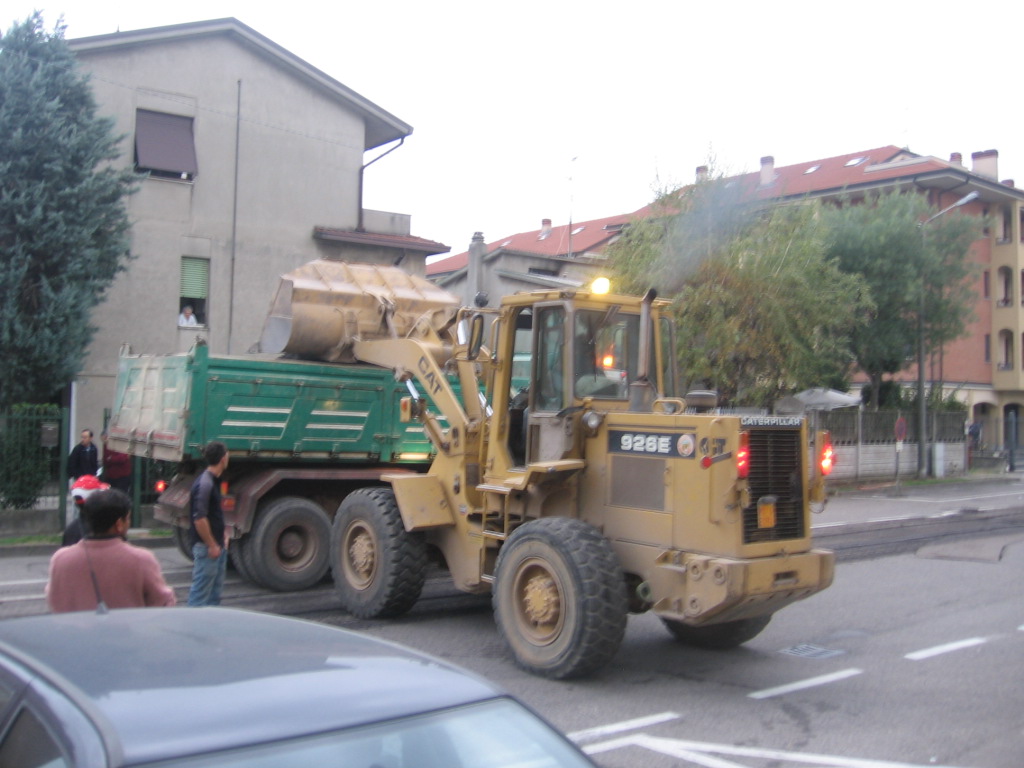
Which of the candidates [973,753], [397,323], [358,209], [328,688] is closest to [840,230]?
[358,209]

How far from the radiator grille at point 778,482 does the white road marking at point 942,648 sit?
72.8 inches

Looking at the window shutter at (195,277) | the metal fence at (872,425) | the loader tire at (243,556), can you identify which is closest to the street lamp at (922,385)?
A: the metal fence at (872,425)

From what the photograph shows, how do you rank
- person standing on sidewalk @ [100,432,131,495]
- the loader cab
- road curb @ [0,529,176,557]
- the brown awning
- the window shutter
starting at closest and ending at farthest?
the loader cab < road curb @ [0,529,176,557] < person standing on sidewalk @ [100,432,131,495] < the brown awning < the window shutter

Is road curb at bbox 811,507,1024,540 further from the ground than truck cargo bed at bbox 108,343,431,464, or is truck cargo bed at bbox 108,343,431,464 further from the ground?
truck cargo bed at bbox 108,343,431,464

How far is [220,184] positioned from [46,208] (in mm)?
5717

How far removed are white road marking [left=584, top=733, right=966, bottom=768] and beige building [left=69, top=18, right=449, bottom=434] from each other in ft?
55.3

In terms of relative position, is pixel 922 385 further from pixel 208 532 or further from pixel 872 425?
pixel 208 532

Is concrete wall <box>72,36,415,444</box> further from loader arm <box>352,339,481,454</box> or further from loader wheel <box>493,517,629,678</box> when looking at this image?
loader wheel <box>493,517,629,678</box>

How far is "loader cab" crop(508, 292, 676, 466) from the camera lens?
7988 mm

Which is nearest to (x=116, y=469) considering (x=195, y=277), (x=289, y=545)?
(x=289, y=545)

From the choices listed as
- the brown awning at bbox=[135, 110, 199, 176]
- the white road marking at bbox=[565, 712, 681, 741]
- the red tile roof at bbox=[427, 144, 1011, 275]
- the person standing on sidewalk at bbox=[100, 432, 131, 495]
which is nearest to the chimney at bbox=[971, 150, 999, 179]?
the red tile roof at bbox=[427, 144, 1011, 275]

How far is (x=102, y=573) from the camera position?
4707 millimetres

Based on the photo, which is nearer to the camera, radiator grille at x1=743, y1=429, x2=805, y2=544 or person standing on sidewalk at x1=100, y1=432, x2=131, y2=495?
radiator grille at x1=743, y1=429, x2=805, y2=544

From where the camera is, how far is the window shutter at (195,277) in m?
22.7
